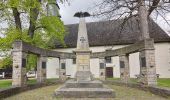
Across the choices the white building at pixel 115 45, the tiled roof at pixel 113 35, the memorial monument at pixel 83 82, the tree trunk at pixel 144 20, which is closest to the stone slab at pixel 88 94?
the memorial monument at pixel 83 82

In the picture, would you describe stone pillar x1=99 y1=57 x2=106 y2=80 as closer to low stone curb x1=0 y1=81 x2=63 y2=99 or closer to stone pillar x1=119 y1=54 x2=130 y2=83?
stone pillar x1=119 y1=54 x2=130 y2=83

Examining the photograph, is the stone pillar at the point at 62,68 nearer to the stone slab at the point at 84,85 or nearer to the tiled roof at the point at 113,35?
the tiled roof at the point at 113,35

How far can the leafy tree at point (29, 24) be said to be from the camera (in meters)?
18.8

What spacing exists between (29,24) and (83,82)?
11013mm

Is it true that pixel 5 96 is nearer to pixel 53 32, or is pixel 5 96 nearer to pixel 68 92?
pixel 68 92

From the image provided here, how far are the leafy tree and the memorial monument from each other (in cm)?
648

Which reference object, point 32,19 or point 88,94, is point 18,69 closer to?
point 88,94

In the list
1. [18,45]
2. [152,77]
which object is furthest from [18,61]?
[152,77]

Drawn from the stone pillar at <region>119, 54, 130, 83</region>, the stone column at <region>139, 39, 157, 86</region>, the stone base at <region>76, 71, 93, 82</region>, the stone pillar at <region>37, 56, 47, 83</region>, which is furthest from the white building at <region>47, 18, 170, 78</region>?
the stone column at <region>139, 39, 157, 86</region>

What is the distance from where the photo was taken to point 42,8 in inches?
806

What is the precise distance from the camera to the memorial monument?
417 inches

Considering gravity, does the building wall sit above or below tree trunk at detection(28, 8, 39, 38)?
below

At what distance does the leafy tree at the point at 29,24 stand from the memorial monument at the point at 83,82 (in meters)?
6.48

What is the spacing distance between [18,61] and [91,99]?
5720mm
